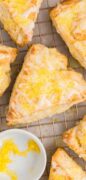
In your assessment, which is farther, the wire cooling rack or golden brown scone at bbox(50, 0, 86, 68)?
the wire cooling rack

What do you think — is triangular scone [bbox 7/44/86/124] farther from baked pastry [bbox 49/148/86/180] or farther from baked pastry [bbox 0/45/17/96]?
baked pastry [bbox 49/148/86/180]

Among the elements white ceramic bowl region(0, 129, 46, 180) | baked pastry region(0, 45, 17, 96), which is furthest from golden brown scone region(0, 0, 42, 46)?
white ceramic bowl region(0, 129, 46, 180)

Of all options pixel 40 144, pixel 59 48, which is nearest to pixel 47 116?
pixel 40 144

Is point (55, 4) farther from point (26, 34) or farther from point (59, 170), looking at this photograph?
point (59, 170)

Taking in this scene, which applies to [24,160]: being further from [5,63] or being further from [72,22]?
[72,22]

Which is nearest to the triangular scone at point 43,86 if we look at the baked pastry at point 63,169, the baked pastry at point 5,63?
the baked pastry at point 5,63
